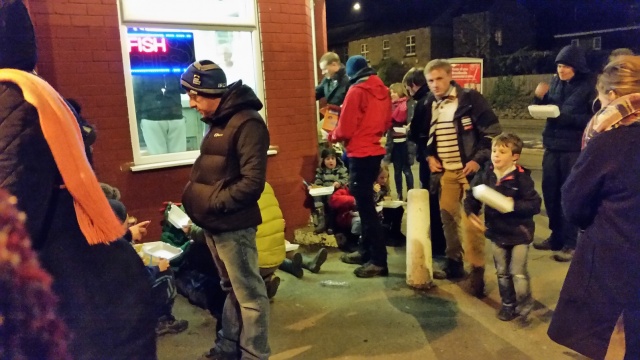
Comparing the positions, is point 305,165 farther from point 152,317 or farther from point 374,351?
point 152,317

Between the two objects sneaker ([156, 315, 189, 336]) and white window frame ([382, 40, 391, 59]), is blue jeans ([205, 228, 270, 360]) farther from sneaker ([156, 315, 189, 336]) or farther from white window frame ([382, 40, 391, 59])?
white window frame ([382, 40, 391, 59])

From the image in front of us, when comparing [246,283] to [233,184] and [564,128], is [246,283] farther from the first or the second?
[564,128]

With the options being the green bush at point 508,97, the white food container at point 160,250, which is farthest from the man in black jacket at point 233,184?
the green bush at point 508,97

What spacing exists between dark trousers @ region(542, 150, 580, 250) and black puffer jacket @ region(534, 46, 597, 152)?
0.11m

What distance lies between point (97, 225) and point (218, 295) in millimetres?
2752

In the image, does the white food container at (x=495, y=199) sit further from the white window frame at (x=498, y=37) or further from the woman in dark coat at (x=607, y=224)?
the white window frame at (x=498, y=37)

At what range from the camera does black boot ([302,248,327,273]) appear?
5527 mm

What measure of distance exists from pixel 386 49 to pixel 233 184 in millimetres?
33883

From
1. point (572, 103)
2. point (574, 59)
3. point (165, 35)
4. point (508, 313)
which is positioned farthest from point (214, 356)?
point (574, 59)

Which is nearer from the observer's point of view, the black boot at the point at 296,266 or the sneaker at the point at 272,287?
the sneaker at the point at 272,287

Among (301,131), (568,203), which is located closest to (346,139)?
(301,131)

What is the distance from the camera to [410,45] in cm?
3444

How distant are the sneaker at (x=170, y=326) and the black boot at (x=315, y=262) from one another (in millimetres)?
1507

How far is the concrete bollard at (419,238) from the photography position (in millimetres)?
5023
